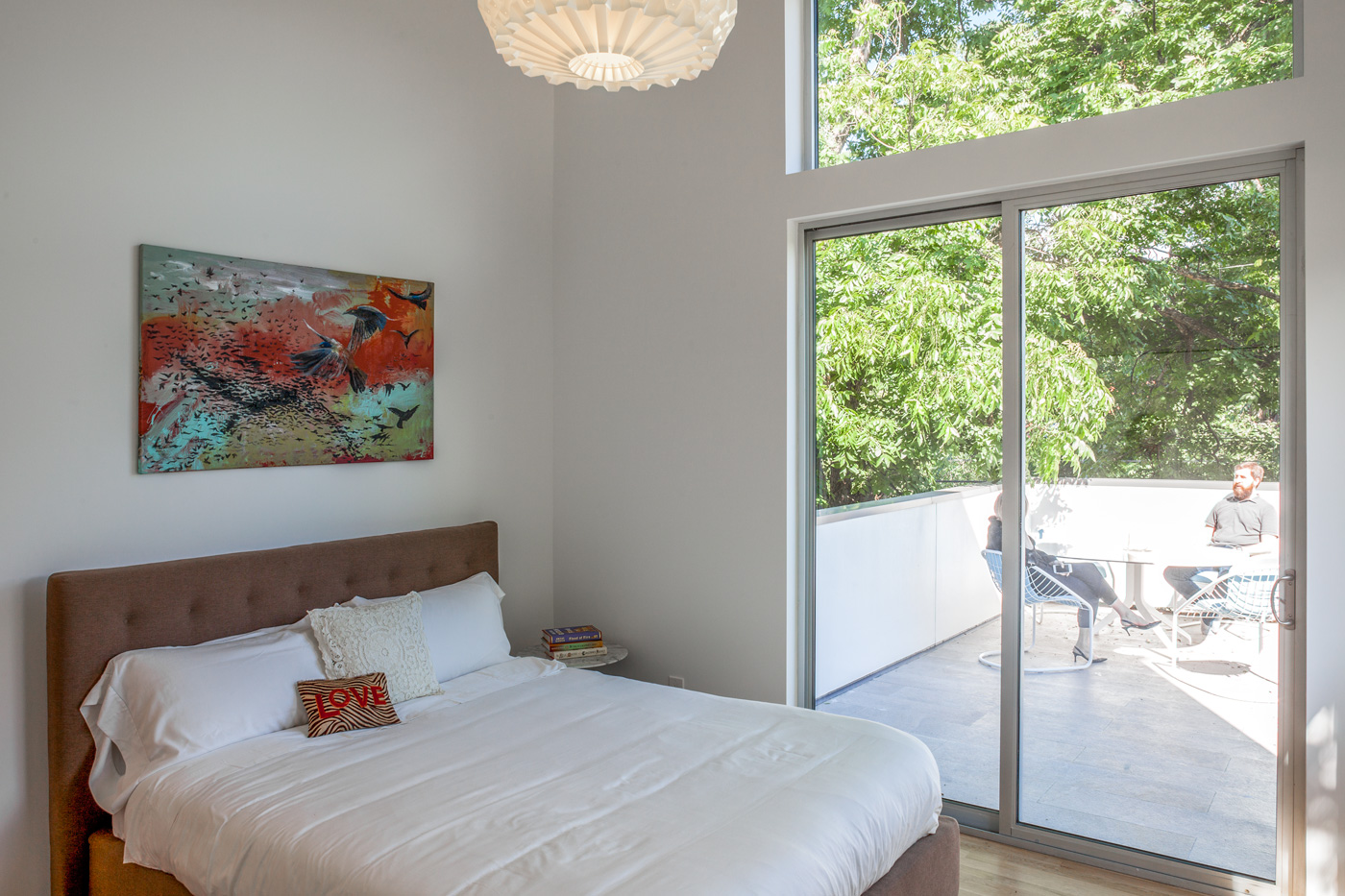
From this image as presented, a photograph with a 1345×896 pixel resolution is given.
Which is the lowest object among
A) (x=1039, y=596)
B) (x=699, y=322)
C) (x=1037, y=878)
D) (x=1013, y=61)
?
(x=1037, y=878)

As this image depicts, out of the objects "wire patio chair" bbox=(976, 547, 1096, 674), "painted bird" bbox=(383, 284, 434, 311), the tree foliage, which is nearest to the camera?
the tree foliage

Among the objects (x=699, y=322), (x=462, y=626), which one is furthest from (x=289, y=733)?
(x=699, y=322)

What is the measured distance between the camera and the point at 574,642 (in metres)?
3.65

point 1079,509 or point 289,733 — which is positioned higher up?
point 1079,509

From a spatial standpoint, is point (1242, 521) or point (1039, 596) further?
point (1039, 596)

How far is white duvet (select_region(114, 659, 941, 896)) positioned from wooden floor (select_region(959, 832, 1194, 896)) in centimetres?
56

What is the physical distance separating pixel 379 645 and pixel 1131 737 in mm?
2475

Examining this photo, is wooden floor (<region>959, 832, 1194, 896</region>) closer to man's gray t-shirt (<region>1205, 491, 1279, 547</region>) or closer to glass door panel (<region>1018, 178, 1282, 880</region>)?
glass door panel (<region>1018, 178, 1282, 880</region>)

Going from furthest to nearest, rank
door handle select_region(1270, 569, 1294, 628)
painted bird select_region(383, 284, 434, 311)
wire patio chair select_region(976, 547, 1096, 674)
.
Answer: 1. painted bird select_region(383, 284, 434, 311)
2. wire patio chair select_region(976, 547, 1096, 674)
3. door handle select_region(1270, 569, 1294, 628)

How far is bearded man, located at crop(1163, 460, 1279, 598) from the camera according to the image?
8.50 feet

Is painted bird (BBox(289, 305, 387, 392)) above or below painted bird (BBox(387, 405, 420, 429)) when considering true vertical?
above

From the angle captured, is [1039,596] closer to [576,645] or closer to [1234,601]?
[1234,601]

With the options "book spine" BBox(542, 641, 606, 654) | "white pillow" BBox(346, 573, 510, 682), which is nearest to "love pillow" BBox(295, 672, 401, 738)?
"white pillow" BBox(346, 573, 510, 682)

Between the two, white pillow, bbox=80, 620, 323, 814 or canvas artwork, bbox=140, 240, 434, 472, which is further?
canvas artwork, bbox=140, 240, 434, 472
